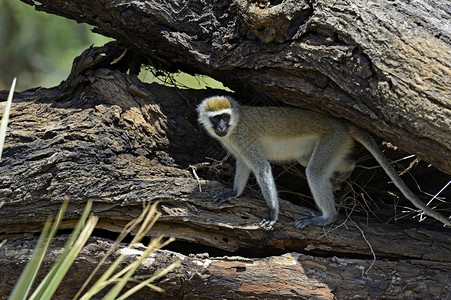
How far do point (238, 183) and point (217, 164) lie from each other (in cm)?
34

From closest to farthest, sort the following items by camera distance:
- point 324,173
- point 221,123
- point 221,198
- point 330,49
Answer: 1. point 330,49
2. point 221,198
3. point 324,173
4. point 221,123

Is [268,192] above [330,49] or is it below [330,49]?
below

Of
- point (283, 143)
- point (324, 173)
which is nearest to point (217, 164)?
point (283, 143)

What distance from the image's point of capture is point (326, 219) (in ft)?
16.5

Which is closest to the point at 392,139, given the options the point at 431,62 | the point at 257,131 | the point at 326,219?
the point at 431,62

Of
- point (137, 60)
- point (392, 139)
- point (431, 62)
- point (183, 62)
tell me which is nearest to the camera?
point (431, 62)

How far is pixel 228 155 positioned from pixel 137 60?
1.45 m

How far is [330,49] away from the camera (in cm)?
440

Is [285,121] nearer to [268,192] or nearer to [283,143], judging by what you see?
[283,143]

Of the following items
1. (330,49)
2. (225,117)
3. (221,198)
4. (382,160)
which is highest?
(330,49)

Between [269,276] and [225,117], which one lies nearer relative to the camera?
[269,276]

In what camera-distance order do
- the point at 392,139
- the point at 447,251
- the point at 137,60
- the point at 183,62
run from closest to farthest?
the point at 392,139, the point at 447,251, the point at 183,62, the point at 137,60

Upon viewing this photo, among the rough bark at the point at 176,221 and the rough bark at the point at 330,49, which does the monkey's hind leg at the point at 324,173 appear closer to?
the rough bark at the point at 176,221

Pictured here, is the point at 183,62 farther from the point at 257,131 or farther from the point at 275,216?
the point at 275,216
